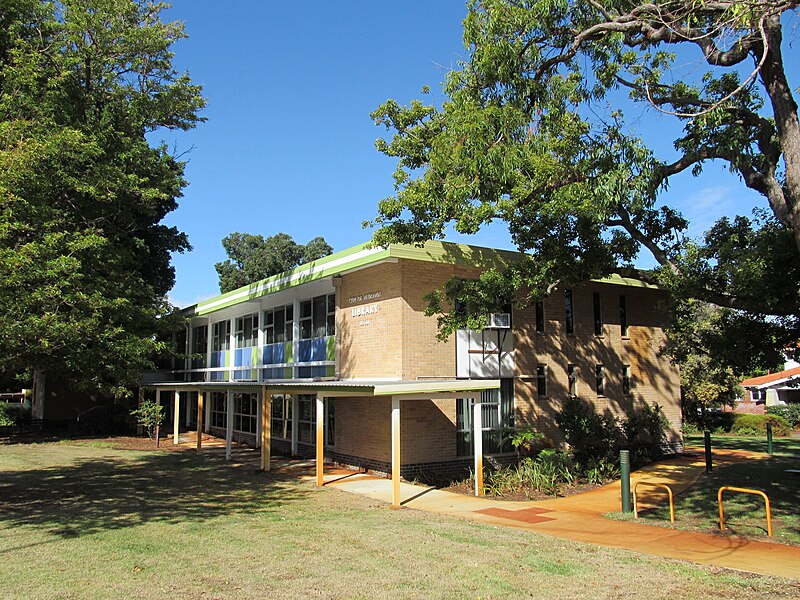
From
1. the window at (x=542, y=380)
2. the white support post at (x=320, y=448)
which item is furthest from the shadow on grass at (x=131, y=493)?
the window at (x=542, y=380)

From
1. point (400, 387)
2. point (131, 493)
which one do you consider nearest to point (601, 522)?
point (400, 387)

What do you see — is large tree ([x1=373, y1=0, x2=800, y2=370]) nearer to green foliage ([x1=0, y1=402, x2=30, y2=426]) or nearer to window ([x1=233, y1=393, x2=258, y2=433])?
window ([x1=233, y1=393, x2=258, y2=433])

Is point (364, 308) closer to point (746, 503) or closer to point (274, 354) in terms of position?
point (274, 354)

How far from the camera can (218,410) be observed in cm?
3105

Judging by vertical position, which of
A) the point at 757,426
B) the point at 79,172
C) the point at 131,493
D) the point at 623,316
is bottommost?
the point at 757,426

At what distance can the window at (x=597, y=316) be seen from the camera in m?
22.1

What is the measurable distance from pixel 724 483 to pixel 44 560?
1496 cm

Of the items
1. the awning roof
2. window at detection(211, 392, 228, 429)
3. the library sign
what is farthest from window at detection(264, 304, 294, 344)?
window at detection(211, 392, 228, 429)

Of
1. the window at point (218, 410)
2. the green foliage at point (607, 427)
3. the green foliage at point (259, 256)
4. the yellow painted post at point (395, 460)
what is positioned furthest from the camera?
the green foliage at point (259, 256)

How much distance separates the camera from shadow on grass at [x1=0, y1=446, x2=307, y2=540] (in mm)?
10625

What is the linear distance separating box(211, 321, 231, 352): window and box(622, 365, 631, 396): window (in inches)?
688

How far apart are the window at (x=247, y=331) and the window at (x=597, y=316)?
13880mm

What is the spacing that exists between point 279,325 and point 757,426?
1000 inches

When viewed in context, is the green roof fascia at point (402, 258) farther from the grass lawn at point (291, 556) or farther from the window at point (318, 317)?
the grass lawn at point (291, 556)
